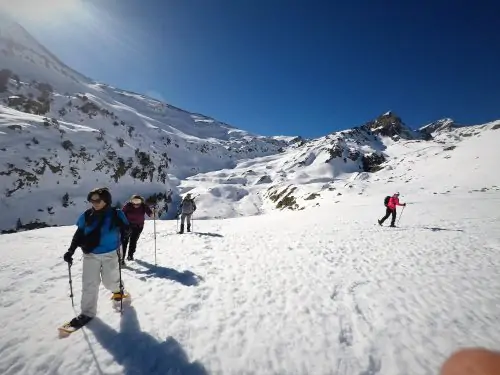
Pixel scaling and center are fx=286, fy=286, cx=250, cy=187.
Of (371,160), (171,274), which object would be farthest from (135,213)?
(371,160)

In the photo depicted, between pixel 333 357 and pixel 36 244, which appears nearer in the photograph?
pixel 333 357

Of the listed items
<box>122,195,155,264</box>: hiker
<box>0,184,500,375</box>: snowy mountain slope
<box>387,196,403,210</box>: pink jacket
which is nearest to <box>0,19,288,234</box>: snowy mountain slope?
<box>0,184,500,375</box>: snowy mountain slope

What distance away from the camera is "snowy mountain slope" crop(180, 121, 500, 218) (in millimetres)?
56100

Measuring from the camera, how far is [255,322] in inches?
277

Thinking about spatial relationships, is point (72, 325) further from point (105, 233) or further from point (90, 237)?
point (105, 233)

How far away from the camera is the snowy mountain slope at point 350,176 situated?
56.1m

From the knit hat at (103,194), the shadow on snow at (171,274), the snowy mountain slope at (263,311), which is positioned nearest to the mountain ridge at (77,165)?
the snowy mountain slope at (263,311)

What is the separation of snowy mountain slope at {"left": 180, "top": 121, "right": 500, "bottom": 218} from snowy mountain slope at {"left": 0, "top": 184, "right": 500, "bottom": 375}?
37.9 meters

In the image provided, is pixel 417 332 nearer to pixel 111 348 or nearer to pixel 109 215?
pixel 111 348

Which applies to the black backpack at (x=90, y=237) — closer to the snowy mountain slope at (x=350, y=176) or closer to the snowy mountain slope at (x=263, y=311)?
the snowy mountain slope at (x=263, y=311)

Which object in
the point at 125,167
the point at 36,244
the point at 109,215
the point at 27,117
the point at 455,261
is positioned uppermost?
the point at 27,117

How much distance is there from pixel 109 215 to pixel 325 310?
610cm

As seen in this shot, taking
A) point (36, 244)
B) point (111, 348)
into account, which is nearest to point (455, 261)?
point (111, 348)

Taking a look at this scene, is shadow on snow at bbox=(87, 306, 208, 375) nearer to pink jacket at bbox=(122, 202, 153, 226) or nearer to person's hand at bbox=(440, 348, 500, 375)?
person's hand at bbox=(440, 348, 500, 375)
